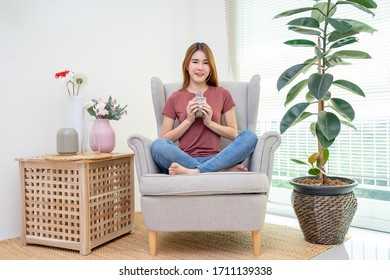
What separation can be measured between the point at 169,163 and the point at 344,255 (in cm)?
102

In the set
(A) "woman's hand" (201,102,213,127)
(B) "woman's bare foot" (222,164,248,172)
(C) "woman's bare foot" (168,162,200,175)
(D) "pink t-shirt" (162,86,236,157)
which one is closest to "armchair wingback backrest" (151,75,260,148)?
(D) "pink t-shirt" (162,86,236,157)

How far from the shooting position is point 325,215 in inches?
85.2

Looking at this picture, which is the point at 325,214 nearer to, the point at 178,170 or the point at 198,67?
the point at 178,170

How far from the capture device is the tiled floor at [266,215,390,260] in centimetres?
205

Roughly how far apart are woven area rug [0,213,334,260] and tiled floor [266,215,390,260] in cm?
6

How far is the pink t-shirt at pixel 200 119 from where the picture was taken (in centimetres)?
238

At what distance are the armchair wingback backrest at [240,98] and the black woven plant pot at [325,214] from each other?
Answer: 1.85ft

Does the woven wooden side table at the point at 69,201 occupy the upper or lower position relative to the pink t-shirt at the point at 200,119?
lower

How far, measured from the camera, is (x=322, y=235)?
2199mm

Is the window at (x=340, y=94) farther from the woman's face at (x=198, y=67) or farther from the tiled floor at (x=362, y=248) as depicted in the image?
the woman's face at (x=198, y=67)

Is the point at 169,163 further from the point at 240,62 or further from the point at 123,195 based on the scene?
the point at 240,62

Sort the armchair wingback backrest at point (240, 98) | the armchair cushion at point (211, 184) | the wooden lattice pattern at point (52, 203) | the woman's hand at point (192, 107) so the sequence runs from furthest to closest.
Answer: the armchair wingback backrest at point (240, 98) → the woman's hand at point (192, 107) → the wooden lattice pattern at point (52, 203) → the armchair cushion at point (211, 184)

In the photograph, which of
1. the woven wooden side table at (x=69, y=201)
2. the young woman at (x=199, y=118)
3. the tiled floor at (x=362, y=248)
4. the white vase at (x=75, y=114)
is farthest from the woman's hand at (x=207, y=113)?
the tiled floor at (x=362, y=248)

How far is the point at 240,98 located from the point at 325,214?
2.95 ft
